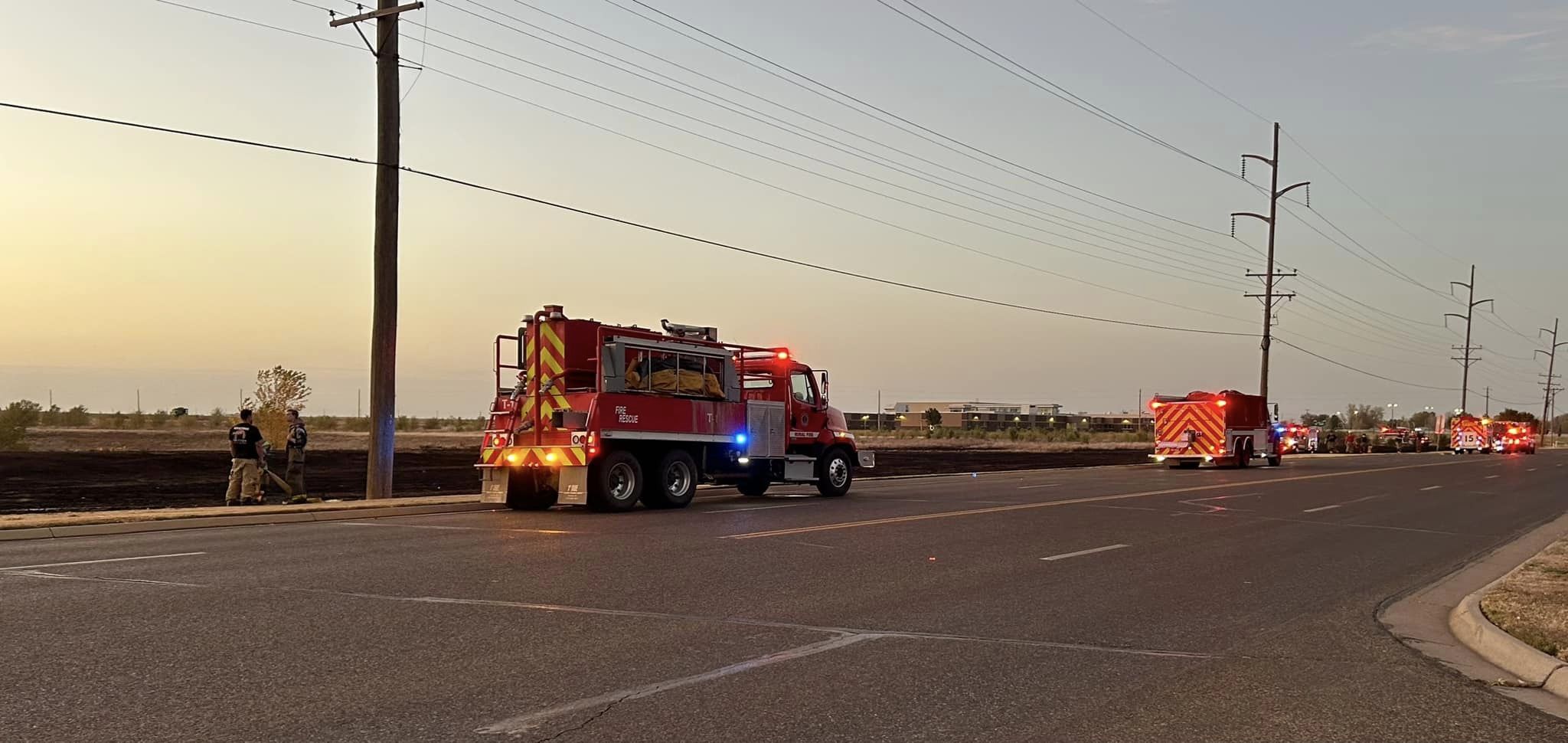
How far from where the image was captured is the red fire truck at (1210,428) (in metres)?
43.1

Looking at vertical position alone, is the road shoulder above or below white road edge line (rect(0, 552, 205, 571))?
above

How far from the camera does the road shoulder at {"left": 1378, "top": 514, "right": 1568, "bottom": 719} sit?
7.24m

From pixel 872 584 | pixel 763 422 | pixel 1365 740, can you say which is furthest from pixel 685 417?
pixel 1365 740

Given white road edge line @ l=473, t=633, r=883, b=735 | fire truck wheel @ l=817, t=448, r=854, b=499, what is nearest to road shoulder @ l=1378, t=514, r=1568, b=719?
white road edge line @ l=473, t=633, r=883, b=735

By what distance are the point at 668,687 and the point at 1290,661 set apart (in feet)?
13.6

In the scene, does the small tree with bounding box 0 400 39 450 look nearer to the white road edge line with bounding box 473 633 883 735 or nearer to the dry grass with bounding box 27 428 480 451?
the dry grass with bounding box 27 428 480 451

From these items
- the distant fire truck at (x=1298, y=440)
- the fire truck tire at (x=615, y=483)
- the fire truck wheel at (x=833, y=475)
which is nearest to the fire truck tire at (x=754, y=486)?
the fire truck wheel at (x=833, y=475)

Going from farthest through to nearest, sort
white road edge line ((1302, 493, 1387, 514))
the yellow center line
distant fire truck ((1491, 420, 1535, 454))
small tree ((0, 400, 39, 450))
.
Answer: distant fire truck ((1491, 420, 1535, 454))
small tree ((0, 400, 39, 450))
white road edge line ((1302, 493, 1387, 514))
the yellow center line

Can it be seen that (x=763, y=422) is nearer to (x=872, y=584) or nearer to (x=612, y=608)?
(x=872, y=584)

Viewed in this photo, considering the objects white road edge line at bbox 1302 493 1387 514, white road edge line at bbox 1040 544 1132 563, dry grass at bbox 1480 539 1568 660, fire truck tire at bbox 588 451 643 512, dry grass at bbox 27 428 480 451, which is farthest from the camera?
dry grass at bbox 27 428 480 451

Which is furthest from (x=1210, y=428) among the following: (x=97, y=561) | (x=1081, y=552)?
(x=97, y=561)

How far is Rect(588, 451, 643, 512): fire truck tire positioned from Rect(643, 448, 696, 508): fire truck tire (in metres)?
0.29

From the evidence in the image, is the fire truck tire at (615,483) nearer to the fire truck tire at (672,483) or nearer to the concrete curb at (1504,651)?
the fire truck tire at (672,483)

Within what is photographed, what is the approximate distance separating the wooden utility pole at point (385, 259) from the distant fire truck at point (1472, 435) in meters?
81.6
